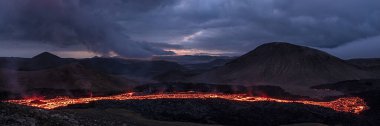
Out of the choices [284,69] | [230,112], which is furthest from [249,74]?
[230,112]

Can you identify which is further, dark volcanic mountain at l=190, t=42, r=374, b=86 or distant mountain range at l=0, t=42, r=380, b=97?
dark volcanic mountain at l=190, t=42, r=374, b=86

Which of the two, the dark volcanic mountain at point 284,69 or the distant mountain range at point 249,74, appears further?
the dark volcanic mountain at point 284,69

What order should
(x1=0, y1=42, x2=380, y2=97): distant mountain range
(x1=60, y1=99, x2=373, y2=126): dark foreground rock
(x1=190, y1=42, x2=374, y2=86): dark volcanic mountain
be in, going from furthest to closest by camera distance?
(x1=190, y1=42, x2=374, y2=86): dark volcanic mountain, (x1=0, y1=42, x2=380, y2=97): distant mountain range, (x1=60, y1=99, x2=373, y2=126): dark foreground rock

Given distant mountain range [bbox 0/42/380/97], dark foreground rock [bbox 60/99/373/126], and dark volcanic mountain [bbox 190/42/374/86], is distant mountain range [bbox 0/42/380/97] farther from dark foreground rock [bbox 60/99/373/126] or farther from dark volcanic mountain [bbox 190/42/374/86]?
dark foreground rock [bbox 60/99/373/126]

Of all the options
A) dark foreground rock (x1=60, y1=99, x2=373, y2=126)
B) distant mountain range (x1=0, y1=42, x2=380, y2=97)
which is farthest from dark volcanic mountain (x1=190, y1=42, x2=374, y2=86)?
dark foreground rock (x1=60, y1=99, x2=373, y2=126)

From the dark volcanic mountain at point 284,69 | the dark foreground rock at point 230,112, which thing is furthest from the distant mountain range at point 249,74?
the dark foreground rock at point 230,112

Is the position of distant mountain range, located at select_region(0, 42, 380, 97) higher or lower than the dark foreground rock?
higher

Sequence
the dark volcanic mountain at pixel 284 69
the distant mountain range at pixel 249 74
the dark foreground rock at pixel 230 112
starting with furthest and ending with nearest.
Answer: the dark volcanic mountain at pixel 284 69 → the distant mountain range at pixel 249 74 → the dark foreground rock at pixel 230 112

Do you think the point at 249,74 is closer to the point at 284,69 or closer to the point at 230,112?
the point at 284,69

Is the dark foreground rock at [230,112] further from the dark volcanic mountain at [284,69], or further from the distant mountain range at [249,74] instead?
the dark volcanic mountain at [284,69]
